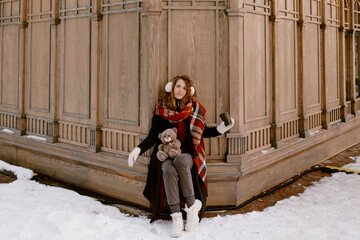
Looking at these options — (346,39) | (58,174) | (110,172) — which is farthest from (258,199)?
(346,39)

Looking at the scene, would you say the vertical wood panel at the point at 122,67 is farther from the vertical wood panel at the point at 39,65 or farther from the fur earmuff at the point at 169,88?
the vertical wood panel at the point at 39,65

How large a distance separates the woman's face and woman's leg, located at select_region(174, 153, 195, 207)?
0.82 m

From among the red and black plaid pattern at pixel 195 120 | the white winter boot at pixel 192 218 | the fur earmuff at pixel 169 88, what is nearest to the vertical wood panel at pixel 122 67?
the fur earmuff at pixel 169 88

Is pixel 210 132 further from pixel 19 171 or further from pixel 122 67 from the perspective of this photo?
pixel 19 171

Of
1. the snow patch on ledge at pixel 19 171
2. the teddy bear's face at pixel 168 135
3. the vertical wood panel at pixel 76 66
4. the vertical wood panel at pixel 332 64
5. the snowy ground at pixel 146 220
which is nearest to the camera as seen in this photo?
the snowy ground at pixel 146 220

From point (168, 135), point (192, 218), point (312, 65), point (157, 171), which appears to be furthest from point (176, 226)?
point (312, 65)

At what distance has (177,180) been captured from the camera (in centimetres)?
404

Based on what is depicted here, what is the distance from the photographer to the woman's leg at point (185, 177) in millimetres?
4023

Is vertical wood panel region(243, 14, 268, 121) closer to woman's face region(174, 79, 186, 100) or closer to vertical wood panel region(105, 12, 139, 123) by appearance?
woman's face region(174, 79, 186, 100)

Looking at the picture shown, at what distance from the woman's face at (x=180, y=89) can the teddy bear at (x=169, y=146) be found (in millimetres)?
486

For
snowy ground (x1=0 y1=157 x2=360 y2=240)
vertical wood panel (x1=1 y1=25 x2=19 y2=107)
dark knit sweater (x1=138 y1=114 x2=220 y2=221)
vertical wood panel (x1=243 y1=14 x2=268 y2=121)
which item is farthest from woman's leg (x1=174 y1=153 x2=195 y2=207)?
vertical wood panel (x1=1 y1=25 x2=19 y2=107)

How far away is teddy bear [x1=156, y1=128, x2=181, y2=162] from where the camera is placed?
412 centimetres

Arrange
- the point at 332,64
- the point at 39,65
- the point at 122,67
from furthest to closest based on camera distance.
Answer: the point at 332,64 → the point at 39,65 → the point at 122,67

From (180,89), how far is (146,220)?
1.85m
